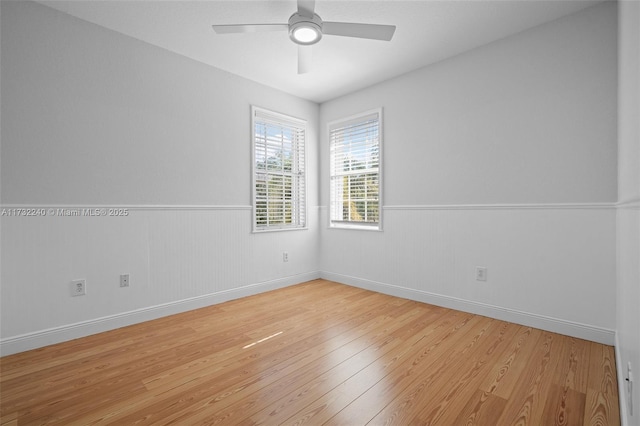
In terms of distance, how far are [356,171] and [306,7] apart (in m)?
2.21

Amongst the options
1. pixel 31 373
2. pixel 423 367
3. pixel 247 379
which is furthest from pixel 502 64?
pixel 31 373

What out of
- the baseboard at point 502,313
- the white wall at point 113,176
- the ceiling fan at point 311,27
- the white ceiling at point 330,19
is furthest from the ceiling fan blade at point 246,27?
the baseboard at point 502,313

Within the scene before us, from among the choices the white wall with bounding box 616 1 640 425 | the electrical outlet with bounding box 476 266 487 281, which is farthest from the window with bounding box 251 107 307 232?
the white wall with bounding box 616 1 640 425

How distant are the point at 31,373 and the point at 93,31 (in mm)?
2549

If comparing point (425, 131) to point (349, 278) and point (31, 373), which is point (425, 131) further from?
point (31, 373)

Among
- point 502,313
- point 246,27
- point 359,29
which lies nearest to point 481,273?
point 502,313

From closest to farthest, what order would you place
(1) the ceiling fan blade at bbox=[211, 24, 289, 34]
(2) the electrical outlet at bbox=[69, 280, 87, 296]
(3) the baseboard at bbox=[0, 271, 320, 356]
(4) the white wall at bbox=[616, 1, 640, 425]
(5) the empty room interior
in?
(4) the white wall at bbox=[616, 1, 640, 425] < (5) the empty room interior < (1) the ceiling fan blade at bbox=[211, 24, 289, 34] < (3) the baseboard at bbox=[0, 271, 320, 356] < (2) the electrical outlet at bbox=[69, 280, 87, 296]

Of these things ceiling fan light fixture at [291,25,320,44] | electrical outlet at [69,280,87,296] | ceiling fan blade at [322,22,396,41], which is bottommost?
electrical outlet at [69,280,87,296]

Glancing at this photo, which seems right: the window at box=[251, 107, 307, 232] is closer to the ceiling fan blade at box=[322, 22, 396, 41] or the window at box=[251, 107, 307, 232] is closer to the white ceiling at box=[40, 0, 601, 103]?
the white ceiling at box=[40, 0, 601, 103]

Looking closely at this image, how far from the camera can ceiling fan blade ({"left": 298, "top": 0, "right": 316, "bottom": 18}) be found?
6.29 feet

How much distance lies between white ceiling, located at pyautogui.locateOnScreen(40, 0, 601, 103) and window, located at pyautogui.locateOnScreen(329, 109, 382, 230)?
2.26 ft

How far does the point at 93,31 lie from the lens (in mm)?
2486

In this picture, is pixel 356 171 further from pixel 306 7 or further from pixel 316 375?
pixel 316 375

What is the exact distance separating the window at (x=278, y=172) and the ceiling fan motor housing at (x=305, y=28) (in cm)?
151
